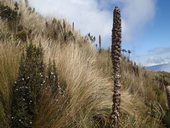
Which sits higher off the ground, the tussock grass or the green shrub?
the green shrub

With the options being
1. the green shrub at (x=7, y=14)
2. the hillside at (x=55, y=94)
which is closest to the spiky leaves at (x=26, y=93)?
the hillside at (x=55, y=94)

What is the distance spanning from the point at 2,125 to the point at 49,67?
4.43ft

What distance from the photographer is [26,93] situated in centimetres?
585

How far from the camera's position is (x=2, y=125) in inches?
224

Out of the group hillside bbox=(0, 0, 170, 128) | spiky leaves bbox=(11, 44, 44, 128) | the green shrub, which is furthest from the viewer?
the green shrub

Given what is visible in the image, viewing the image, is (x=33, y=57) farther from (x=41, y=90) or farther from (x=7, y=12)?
(x=7, y=12)

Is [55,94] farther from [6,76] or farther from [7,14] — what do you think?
[7,14]

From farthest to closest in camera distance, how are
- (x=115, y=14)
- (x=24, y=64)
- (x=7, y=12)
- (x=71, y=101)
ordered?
(x=7, y=12) → (x=71, y=101) → (x=24, y=64) → (x=115, y=14)

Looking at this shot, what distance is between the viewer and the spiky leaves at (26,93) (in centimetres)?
573

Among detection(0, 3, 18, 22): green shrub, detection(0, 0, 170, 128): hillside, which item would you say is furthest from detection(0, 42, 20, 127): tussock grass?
detection(0, 3, 18, 22): green shrub

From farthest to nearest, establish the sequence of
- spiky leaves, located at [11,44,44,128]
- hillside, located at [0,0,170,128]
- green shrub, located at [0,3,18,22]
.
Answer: green shrub, located at [0,3,18,22] < hillside, located at [0,0,170,128] < spiky leaves, located at [11,44,44,128]

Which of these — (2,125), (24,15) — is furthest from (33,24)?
(2,125)

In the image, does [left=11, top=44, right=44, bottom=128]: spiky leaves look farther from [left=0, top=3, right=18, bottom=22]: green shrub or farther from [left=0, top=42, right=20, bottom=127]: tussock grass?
[left=0, top=3, right=18, bottom=22]: green shrub

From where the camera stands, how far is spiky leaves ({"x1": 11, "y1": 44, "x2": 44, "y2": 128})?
5.73 metres
